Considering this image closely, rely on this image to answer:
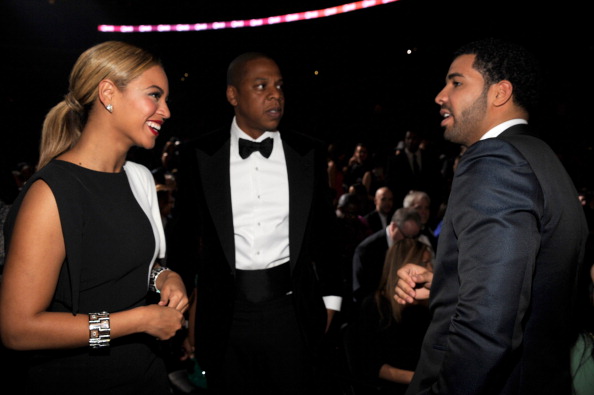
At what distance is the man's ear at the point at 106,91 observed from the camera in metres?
1.58

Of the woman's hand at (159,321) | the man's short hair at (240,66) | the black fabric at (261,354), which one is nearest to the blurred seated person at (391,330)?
the black fabric at (261,354)

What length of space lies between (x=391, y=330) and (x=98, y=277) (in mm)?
1844

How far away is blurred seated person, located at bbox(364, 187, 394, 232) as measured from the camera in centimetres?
556

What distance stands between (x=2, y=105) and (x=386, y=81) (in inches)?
406

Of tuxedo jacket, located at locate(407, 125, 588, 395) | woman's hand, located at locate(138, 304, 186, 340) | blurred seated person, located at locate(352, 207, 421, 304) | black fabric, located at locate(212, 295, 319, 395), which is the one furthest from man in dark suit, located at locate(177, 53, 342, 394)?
blurred seated person, located at locate(352, 207, 421, 304)

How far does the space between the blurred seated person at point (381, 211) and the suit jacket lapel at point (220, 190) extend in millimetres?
3219

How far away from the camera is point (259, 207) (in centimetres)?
252

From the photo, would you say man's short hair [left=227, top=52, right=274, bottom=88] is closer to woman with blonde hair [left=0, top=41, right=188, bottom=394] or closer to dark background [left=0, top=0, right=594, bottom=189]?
woman with blonde hair [left=0, top=41, right=188, bottom=394]

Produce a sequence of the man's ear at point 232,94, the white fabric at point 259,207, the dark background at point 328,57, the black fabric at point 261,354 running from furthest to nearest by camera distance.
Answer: the dark background at point 328,57 → the man's ear at point 232,94 → the white fabric at point 259,207 → the black fabric at point 261,354

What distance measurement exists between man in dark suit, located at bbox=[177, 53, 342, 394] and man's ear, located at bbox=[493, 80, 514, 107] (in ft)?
3.78

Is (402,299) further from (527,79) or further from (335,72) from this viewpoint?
(335,72)

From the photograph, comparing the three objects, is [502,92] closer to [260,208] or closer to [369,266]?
[260,208]

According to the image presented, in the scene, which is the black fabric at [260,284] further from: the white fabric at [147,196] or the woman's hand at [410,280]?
the woman's hand at [410,280]

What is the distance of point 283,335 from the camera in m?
2.37
